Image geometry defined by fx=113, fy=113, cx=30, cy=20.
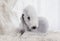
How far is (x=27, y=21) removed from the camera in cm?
68

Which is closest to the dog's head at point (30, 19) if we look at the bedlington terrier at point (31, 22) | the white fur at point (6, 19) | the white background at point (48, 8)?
the bedlington terrier at point (31, 22)

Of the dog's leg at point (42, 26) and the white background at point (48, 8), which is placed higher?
the white background at point (48, 8)

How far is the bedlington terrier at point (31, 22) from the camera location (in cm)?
64

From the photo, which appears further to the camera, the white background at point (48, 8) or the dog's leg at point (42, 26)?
the white background at point (48, 8)

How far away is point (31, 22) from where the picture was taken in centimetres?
65

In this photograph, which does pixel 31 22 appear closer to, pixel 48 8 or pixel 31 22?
pixel 31 22

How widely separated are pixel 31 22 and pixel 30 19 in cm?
2

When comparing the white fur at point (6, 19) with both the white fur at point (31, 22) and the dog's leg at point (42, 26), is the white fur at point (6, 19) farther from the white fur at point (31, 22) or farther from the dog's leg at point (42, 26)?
the dog's leg at point (42, 26)

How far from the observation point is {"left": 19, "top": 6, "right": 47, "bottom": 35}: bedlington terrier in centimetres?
64

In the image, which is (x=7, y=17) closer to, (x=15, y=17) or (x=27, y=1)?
(x=15, y=17)

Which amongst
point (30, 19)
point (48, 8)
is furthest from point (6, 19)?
point (48, 8)

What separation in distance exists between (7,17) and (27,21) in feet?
0.55

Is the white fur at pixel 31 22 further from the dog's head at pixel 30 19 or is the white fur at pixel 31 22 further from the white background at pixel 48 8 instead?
the white background at pixel 48 8

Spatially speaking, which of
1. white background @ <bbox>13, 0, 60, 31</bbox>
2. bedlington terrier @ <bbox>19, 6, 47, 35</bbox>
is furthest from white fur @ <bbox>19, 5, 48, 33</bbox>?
white background @ <bbox>13, 0, 60, 31</bbox>
